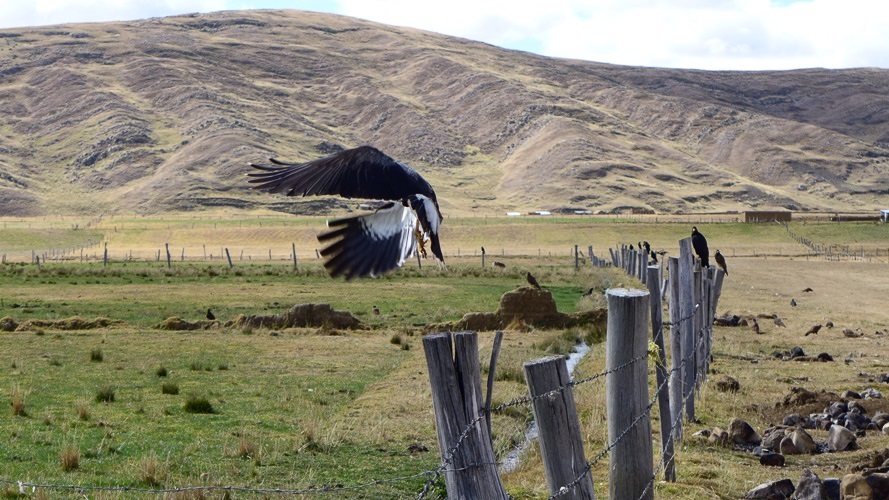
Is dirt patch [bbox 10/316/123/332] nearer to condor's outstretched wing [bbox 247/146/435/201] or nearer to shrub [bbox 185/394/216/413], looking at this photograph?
shrub [bbox 185/394/216/413]

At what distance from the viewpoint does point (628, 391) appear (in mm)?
6094

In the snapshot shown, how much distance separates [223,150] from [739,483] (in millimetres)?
143326

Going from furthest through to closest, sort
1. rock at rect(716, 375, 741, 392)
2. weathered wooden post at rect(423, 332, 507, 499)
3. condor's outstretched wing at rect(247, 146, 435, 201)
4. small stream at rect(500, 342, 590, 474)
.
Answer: rock at rect(716, 375, 741, 392), small stream at rect(500, 342, 590, 474), condor's outstretched wing at rect(247, 146, 435, 201), weathered wooden post at rect(423, 332, 507, 499)

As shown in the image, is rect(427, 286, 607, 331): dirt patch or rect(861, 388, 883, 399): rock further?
rect(427, 286, 607, 331): dirt patch

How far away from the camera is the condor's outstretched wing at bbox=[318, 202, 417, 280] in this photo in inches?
216

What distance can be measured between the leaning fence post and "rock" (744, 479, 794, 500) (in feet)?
12.1

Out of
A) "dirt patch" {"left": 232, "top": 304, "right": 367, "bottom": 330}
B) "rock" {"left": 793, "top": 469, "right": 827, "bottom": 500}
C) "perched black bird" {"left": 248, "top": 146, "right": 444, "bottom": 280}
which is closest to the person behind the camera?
"perched black bird" {"left": 248, "top": 146, "right": 444, "bottom": 280}

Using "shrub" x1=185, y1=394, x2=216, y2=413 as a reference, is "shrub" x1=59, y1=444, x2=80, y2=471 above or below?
above

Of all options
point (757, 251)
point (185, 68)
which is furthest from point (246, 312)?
point (185, 68)

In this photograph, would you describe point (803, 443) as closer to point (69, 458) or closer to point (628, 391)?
point (628, 391)

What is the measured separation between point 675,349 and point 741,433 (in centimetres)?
159

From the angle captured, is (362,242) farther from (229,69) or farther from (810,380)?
(229,69)

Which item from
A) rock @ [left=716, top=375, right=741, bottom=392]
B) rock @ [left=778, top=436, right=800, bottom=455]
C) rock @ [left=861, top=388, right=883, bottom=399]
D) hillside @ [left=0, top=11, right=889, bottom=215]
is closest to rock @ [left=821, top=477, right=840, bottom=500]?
rock @ [left=778, top=436, right=800, bottom=455]

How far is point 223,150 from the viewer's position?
14712 centimetres
